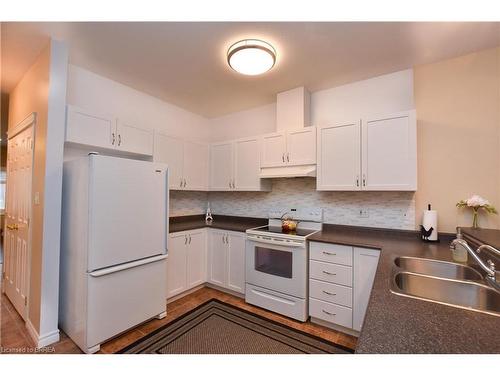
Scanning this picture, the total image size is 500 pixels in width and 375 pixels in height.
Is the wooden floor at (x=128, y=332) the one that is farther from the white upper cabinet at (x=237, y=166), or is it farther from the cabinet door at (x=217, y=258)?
the white upper cabinet at (x=237, y=166)

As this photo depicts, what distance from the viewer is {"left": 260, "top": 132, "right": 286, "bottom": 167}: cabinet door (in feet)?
8.99

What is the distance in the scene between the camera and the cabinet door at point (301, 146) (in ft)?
8.34

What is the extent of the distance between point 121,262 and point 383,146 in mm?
2643

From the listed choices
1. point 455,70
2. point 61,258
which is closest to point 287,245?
point 61,258

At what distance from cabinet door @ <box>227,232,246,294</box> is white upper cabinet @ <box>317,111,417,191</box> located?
1164 millimetres

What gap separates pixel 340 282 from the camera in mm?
2070

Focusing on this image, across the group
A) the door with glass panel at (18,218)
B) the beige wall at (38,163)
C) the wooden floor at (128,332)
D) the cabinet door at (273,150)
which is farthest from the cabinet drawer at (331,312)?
the door with glass panel at (18,218)

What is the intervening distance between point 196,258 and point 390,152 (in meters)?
2.51

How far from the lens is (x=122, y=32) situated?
1791mm

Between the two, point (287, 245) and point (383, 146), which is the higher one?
point (383, 146)
